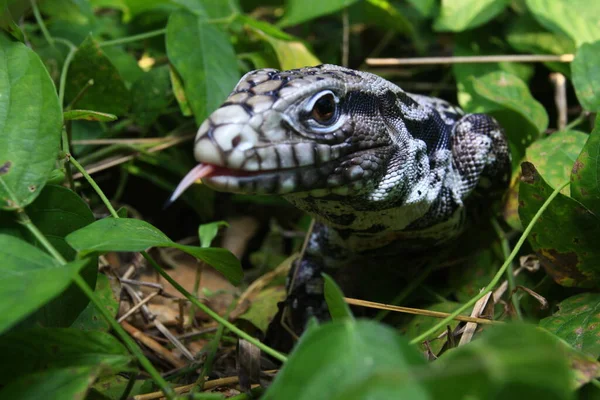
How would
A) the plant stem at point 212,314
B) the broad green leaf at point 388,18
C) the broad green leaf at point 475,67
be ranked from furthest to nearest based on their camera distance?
the broad green leaf at point 388,18
the broad green leaf at point 475,67
the plant stem at point 212,314

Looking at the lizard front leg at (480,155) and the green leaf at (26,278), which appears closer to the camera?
the green leaf at (26,278)

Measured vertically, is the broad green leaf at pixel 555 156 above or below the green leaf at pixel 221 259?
above

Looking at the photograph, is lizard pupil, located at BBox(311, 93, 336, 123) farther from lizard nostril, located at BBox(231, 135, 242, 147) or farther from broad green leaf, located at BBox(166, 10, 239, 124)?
broad green leaf, located at BBox(166, 10, 239, 124)

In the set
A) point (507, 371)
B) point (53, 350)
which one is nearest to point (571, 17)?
point (507, 371)

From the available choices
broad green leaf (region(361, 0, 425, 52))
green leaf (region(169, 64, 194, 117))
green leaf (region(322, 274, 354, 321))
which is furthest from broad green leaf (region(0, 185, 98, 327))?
broad green leaf (region(361, 0, 425, 52))

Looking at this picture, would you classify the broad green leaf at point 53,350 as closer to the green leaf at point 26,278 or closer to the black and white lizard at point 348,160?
the green leaf at point 26,278

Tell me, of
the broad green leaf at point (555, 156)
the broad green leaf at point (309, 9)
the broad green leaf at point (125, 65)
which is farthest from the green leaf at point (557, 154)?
the broad green leaf at point (125, 65)
